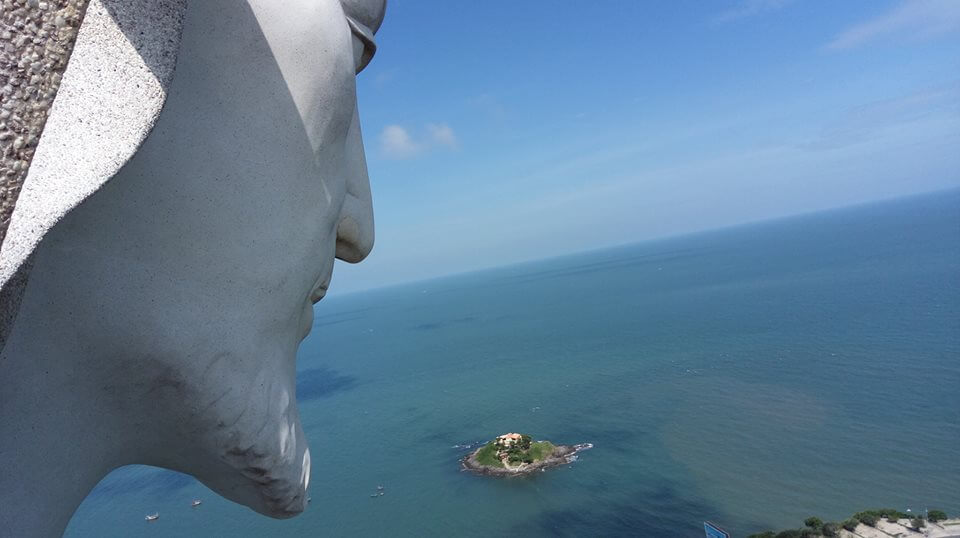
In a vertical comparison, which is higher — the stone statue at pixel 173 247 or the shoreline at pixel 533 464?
the stone statue at pixel 173 247

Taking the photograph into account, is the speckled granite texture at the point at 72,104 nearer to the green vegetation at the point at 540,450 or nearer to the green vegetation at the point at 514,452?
the green vegetation at the point at 514,452

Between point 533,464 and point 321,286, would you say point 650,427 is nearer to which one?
point 533,464

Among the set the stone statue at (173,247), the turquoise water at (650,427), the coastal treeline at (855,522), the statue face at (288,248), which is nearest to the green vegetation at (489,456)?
the turquoise water at (650,427)

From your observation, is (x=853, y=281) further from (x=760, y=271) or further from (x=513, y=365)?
(x=513, y=365)

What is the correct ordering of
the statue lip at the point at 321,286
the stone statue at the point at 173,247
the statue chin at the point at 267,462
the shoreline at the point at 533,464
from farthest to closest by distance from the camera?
the shoreline at the point at 533,464
the statue lip at the point at 321,286
the statue chin at the point at 267,462
the stone statue at the point at 173,247

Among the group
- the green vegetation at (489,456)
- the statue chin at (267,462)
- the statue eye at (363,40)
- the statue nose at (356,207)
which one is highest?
the statue eye at (363,40)

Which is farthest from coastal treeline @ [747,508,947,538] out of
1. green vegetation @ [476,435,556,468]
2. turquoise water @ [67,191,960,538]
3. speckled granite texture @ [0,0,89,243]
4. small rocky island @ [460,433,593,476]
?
speckled granite texture @ [0,0,89,243]

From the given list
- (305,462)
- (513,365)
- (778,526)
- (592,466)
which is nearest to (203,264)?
(305,462)
